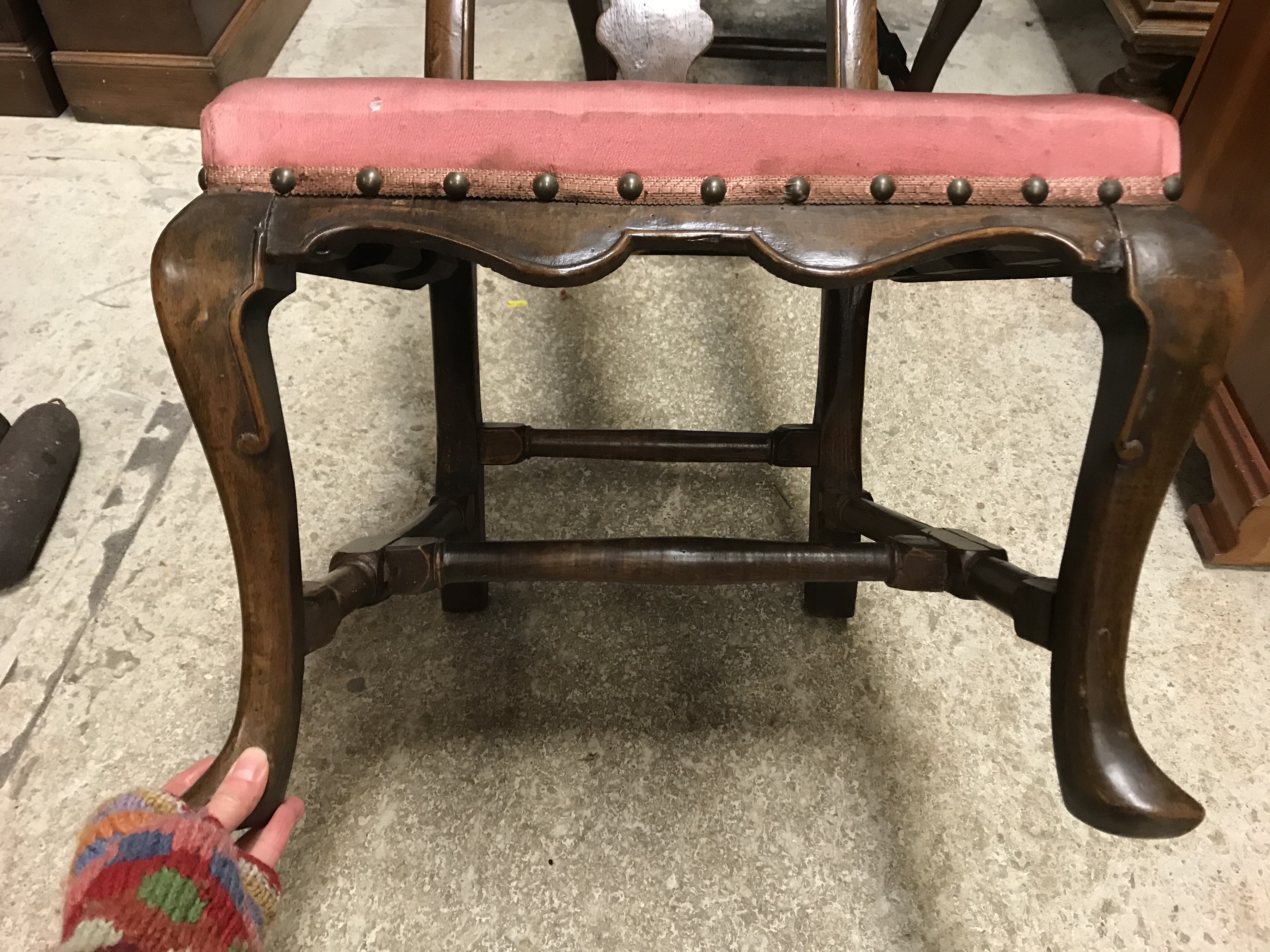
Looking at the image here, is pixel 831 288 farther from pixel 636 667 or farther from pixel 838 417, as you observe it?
pixel 636 667

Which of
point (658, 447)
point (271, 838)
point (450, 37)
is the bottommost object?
point (658, 447)

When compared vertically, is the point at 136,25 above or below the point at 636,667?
above

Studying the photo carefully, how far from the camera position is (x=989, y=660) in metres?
0.98

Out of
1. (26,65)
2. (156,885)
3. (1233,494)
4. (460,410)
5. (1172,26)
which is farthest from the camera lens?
(26,65)

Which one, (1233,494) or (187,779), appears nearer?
(187,779)

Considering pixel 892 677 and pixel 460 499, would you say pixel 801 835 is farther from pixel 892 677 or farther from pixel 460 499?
pixel 460 499

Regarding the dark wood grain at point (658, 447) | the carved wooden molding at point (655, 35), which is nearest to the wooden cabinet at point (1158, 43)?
the dark wood grain at point (658, 447)

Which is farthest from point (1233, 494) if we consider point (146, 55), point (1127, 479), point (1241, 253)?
point (146, 55)

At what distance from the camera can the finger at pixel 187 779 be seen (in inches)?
20.9

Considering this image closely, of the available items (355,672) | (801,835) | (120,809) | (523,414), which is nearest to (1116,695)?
(801,835)

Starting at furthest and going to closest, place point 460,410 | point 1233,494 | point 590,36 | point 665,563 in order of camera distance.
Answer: point 590,36, point 1233,494, point 460,410, point 665,563

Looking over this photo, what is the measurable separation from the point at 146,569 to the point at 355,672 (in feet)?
1.01

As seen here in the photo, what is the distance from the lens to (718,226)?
49 cm

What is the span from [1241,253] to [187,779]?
51.3 inches
